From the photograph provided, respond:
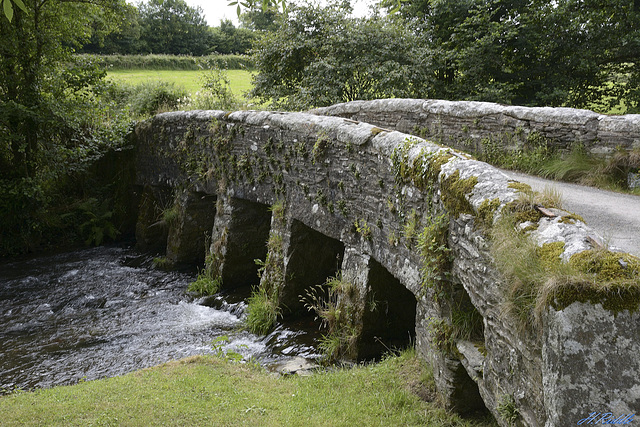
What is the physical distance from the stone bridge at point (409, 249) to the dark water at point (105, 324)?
1.04 metres

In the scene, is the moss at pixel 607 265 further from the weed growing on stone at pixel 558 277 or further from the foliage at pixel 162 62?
the foliage at pixel 162 62

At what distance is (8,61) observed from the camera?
43.3ft

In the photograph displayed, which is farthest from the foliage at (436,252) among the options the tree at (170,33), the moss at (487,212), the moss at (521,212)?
the tree at (170,33)

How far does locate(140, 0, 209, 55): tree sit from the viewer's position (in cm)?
3781

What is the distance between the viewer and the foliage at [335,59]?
51.1 ft

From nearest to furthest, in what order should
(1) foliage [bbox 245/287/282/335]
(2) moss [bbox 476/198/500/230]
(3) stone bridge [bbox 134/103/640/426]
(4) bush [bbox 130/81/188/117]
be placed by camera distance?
(3) stone bridge [bbox 134/103/640/426] → (2) moss [bbox 476/198/500/230] → (1) foliage [bbox 245/287/282/335] → (4) bush [bbox 130/81/188/117]

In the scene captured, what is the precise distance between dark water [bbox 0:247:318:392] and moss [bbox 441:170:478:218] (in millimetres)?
3679

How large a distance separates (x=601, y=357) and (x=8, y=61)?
49.4ft

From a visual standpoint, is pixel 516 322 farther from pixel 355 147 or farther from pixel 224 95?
pixel 224 95

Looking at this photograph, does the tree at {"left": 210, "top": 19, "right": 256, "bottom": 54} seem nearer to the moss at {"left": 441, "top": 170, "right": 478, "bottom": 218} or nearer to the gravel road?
the gravel road

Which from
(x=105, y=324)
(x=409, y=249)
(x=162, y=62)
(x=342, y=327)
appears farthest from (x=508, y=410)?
(x=162, y=62)

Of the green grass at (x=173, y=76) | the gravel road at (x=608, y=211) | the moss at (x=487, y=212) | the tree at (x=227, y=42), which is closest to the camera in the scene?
the moss at (x=487, y=212)

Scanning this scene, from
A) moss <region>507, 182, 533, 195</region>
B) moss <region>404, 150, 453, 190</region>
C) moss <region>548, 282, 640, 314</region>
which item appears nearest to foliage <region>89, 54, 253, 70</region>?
moss <region>404, 150, 453, 190</region>

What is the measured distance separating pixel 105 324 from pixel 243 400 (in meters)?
5.11
